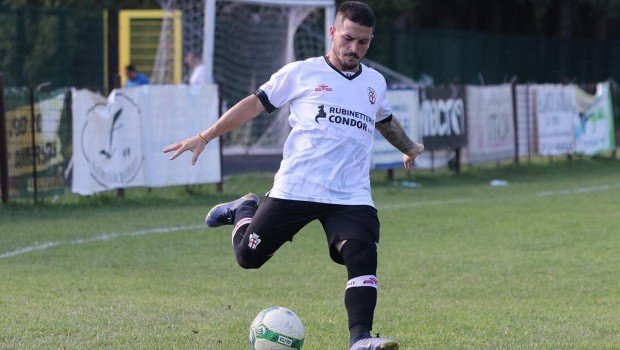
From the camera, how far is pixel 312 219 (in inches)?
250

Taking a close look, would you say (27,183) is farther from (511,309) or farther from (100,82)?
(511,309)

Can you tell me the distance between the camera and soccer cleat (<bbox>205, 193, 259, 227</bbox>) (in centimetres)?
719

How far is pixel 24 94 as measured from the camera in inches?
600

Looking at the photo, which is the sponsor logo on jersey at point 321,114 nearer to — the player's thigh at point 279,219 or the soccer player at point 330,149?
the soccer player at point 330,149

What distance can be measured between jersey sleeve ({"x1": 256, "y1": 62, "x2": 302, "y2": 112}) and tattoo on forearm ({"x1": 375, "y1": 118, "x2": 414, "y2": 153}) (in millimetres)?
703

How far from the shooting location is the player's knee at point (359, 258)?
20.1 ft

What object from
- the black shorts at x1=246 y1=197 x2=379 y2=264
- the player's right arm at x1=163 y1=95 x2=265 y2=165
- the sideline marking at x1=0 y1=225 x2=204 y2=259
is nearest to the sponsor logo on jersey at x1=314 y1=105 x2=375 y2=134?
the player's right arm at x1=163 y1=95 x2=265 y2=165

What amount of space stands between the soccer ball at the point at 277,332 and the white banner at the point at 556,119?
18.9 m

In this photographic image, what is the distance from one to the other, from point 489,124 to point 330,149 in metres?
17.0

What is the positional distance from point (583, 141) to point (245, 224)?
65.5 ft

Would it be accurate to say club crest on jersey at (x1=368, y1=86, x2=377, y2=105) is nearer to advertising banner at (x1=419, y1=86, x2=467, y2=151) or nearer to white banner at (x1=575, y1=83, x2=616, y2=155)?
advertising banner at (x1=419, y1=86, x2=467, y2=151)

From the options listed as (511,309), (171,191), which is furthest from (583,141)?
(511,309)

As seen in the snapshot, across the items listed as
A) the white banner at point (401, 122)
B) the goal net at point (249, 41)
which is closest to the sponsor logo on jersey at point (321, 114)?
the white banner at point (401, 122)

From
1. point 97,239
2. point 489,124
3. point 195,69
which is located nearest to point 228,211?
point 97,239
